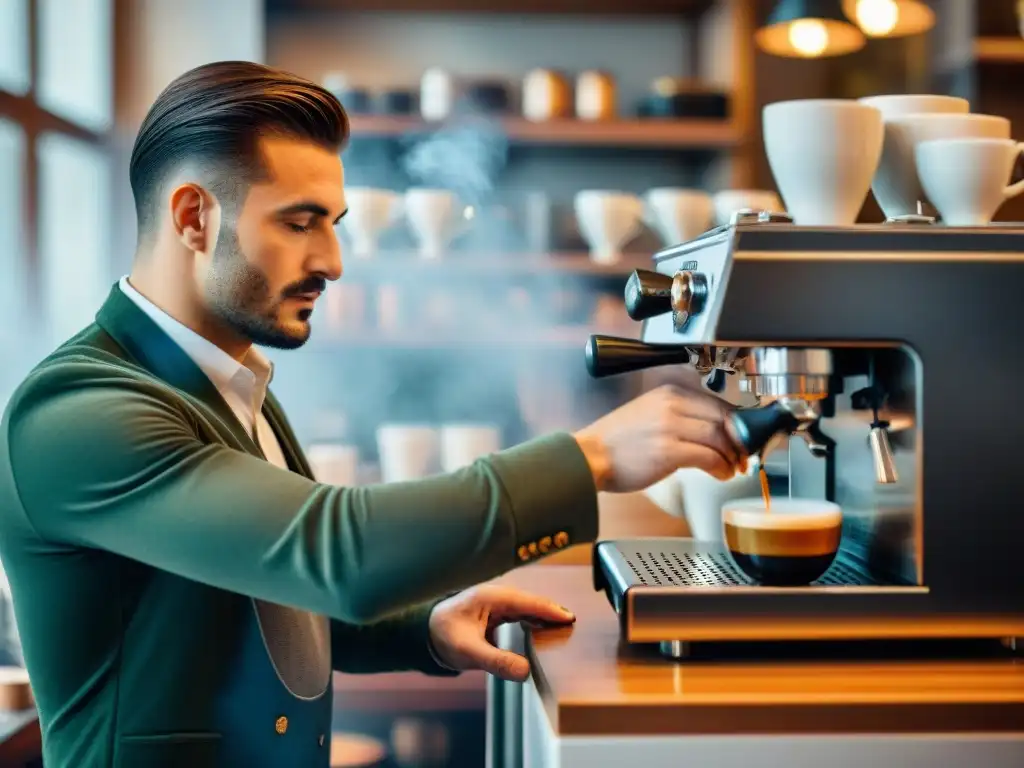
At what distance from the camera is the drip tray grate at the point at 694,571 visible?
0.97 meters

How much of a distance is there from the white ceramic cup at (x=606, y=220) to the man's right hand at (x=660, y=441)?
5.76ft

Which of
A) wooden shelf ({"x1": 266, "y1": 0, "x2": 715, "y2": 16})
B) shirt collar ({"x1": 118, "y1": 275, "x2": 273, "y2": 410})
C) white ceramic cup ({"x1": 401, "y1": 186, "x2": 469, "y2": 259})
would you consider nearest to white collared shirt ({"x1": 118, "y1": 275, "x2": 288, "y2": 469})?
shirt collar ({"x1": 118, "y1": 275, "x2": 273, "y2": 410})

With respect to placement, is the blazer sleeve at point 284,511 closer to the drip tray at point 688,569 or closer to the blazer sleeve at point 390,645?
the drip tray at point 688,569

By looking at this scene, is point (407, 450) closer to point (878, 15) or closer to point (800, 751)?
point (878, 15)

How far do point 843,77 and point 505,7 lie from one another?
88 cm

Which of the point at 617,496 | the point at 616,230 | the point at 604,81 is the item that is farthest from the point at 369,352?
the point at 617,496

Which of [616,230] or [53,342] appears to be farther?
[616,230]

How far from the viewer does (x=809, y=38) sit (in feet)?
6.81

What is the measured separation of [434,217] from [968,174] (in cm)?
168

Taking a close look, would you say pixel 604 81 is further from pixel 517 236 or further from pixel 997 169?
pixel 997 169

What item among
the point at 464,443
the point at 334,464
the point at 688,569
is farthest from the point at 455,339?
the point at 688,569

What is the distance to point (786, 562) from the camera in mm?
923

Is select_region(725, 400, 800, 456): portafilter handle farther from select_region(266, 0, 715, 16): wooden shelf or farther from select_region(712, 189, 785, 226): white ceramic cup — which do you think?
select_region(266, 0, 715, 16): wooden shelf

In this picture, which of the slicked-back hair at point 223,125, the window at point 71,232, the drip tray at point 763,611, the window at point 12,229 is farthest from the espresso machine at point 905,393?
the window at point 71,232
